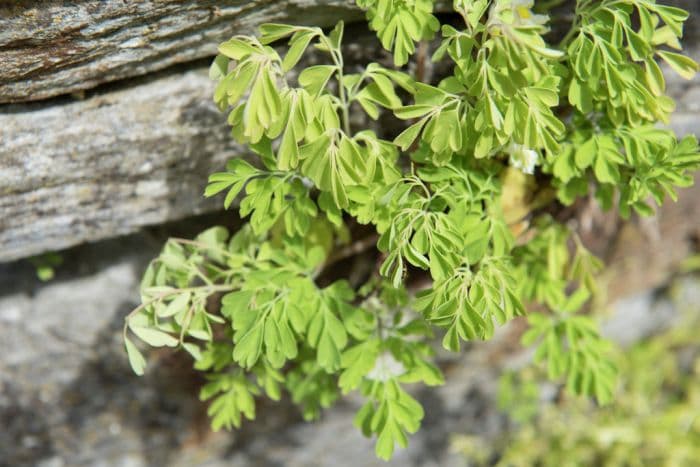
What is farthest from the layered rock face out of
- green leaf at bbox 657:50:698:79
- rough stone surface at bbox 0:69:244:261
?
green leaf at bbox 657:50:698:79

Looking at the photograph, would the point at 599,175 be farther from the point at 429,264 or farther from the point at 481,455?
the point at 481,455

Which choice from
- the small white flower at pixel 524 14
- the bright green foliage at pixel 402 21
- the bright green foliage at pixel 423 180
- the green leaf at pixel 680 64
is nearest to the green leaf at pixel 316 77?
the bright green foliage at pixel 423 180

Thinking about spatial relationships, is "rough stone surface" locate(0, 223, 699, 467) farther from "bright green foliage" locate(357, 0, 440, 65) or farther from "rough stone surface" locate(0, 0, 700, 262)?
"bright green foliage" locate(357, 0, 440, 65)

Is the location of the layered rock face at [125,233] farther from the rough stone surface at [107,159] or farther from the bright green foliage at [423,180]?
the bright green foliage at [423,180]

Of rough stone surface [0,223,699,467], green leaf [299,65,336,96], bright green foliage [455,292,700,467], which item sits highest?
green leaf [299,65,336,96]

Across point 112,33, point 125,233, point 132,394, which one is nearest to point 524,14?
point 112,33

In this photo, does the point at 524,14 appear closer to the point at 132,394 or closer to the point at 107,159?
the point at 107,159

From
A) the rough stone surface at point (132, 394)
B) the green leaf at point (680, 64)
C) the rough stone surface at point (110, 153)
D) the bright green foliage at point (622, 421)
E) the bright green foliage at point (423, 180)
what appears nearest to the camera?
the bright green foliage at point (423, 180)
